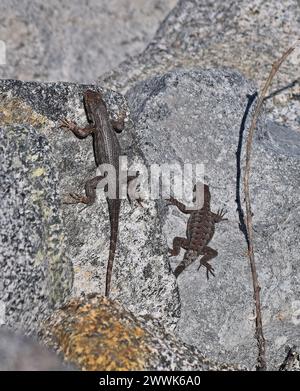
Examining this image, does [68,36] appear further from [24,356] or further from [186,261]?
[24,356]

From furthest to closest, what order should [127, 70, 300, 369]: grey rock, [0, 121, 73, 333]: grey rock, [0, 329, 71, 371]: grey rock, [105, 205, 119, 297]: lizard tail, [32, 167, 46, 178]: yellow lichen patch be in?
1. [127, 70, 300, 369]: grey rock
2. [105, 205, 119, 297]: lizard tail
3. [32, 167, 46, 178]: yellow lichen patch
4. [0, 121, 73, 333]: grey rock
5. [0, 329, 71, 371]: grey rock

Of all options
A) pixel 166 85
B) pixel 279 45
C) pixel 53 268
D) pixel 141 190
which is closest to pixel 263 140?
pixel 166 85

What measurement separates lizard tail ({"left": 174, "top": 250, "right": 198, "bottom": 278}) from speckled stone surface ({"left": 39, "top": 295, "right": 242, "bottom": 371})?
57.3 inches

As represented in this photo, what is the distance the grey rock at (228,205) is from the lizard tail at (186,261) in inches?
2.9

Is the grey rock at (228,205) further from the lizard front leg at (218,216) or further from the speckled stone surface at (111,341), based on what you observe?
the speckled stone surface at (111,341)

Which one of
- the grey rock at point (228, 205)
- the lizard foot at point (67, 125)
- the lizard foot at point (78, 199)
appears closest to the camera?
the lizard foot at point (78, 199)

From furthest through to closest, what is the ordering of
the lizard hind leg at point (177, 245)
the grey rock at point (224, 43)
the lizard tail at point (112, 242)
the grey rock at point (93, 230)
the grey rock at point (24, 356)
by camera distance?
the grey rock at point (224, 43), the lizard hind leg at point (177, 245), the grey rock at point (93, 230), the lizard tail at point (112, 242), the grey rock at point (24, 356)

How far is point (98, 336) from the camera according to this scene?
21.4 ft

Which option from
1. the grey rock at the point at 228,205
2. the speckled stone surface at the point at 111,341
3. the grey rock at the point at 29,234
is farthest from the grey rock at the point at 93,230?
the speckled stone surface at the point at 111,341

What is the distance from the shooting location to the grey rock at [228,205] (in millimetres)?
8281

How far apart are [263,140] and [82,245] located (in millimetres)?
3090

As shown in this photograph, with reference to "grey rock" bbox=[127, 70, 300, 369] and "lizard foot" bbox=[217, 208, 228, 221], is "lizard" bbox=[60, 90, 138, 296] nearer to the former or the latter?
"grey rock" bbox=[127, 70, 300, 369]

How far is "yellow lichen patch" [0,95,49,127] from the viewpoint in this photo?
830cm

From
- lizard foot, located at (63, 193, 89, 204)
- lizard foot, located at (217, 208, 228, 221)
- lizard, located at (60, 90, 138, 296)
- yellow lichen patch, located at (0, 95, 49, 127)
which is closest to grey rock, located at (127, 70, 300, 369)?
lizard foot, located at (217, 208, 228, 221)
